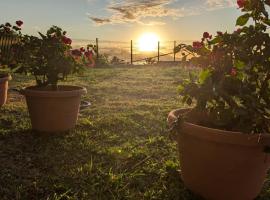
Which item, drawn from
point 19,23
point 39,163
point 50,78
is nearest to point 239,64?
point 39,163

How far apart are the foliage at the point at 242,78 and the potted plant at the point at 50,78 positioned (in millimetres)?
2183

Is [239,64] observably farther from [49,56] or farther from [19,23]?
[19,23]

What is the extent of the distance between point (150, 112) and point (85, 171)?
2.85 meters

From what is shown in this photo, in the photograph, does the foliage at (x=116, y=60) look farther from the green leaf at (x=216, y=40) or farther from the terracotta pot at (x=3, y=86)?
the green leaf at (x=216, y=40)

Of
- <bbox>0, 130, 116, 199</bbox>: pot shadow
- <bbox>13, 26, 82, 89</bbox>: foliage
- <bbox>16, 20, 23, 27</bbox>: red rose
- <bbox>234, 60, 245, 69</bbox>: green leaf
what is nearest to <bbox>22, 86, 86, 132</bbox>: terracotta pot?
<bbox>0, 130, 116, 199</bbox>: pot shadow

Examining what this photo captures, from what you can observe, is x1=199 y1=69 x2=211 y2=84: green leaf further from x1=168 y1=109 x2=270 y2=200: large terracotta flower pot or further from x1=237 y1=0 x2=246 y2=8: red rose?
x1=237 y1=0 x2=246 y2=8: red rose

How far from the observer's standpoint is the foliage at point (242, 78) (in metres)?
2.62

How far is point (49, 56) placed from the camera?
470 centimetres

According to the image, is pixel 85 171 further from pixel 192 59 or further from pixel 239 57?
pixel 239 57

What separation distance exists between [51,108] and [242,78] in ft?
8.74

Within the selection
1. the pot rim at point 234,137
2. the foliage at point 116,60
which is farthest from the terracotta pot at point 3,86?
the foliage at point 116,60

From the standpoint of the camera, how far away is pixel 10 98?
24.1 ft

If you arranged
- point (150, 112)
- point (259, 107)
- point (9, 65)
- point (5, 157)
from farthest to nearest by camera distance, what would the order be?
1. point (9, 65)
2. point (150, 112)
3. point (5, 157)
4. point (259, 107)

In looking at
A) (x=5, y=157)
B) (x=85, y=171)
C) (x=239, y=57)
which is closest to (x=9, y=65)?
(x=5, y=157)
